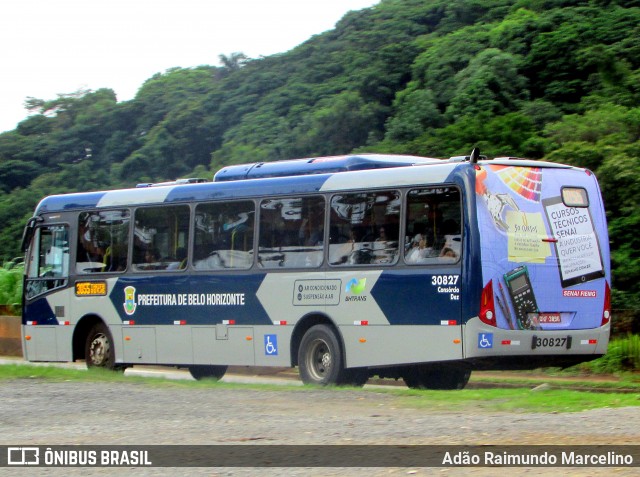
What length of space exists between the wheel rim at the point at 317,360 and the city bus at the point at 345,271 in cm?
3

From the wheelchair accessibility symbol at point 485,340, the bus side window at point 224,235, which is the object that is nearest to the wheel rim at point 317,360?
the bus side window at point 224,235

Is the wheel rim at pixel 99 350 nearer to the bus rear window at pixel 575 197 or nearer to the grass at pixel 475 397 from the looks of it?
the grass at pixel 475 397

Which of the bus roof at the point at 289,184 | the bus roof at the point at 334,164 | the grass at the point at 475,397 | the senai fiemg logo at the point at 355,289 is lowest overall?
the grass at the point at 475,397

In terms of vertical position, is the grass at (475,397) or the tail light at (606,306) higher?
the tail light at (606,306)

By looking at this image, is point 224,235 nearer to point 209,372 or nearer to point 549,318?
point 209,372

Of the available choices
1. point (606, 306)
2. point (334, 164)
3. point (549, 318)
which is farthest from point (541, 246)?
point (334, 164)

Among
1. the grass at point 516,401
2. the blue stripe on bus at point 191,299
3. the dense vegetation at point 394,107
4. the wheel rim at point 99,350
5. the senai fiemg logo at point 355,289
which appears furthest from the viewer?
the dense vegetation at point 394,107

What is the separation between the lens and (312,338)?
635 inches

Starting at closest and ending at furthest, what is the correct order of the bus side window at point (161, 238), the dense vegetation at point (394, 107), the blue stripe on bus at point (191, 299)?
the blue stripe on bus at point (191, 299), the bus side window at point (161, 238), the dense vegetation at point (394, 107)

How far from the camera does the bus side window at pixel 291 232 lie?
53.0ft

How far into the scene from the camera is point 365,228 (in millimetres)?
15562

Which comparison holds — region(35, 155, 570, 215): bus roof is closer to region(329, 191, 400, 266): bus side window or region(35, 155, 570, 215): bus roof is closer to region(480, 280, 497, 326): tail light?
region(329, 191, 400, 266): bus side window

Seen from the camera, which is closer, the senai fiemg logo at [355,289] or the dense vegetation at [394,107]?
the senai fiemg logo at [355,289]

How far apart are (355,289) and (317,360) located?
131 centimetres
